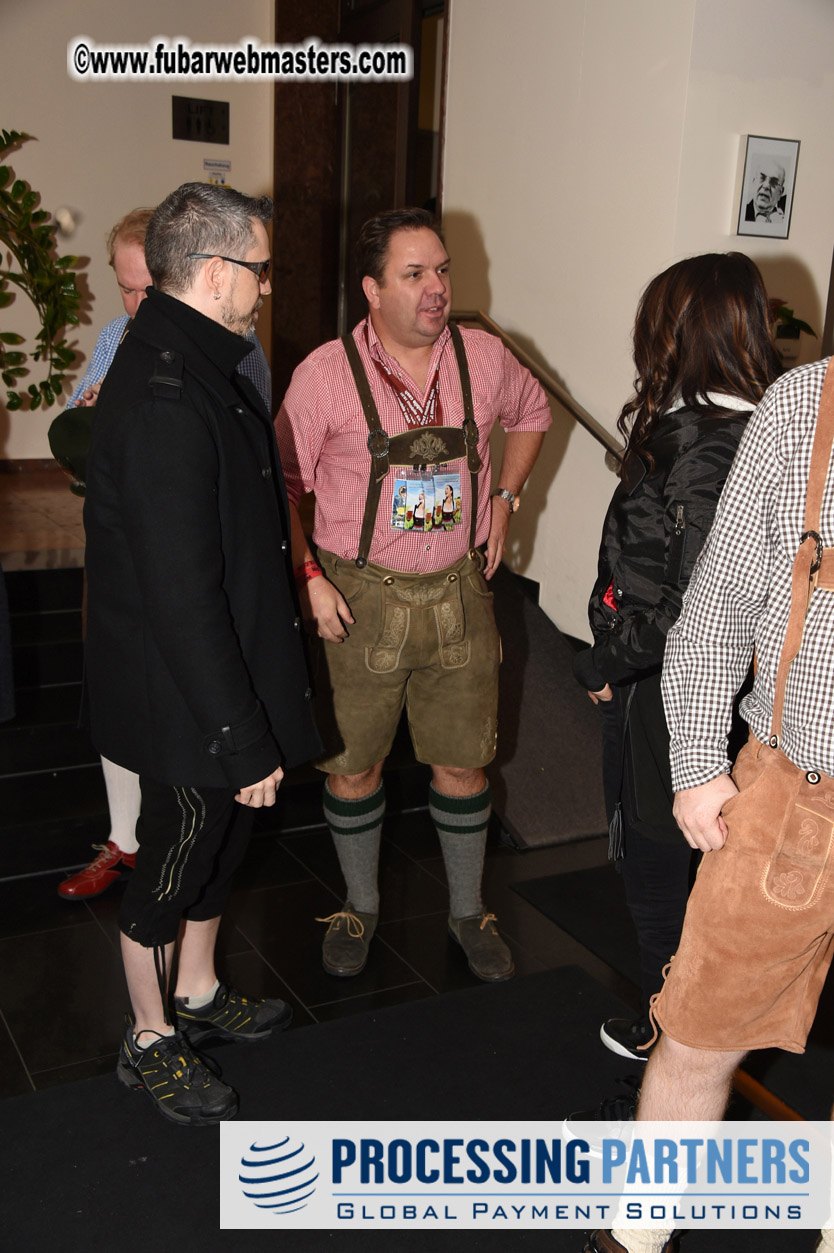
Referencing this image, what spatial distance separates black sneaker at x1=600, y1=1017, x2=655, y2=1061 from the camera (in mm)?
2305

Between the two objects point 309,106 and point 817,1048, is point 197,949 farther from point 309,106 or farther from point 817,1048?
point 309,106

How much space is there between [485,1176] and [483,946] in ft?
2.38

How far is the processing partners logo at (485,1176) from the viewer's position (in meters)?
1.90

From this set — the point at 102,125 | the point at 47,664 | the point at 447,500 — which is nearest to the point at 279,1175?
the point at 447,500

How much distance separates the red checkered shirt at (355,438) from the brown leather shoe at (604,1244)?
1.35 meters

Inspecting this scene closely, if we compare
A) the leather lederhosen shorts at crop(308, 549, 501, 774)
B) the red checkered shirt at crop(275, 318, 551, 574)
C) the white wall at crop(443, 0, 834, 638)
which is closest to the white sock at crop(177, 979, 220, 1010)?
the leather lederhosen shorts at crop(308, 549, 501, 774)

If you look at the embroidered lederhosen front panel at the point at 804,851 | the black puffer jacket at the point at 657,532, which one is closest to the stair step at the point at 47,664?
the black puffer jacket at the point at 657,532

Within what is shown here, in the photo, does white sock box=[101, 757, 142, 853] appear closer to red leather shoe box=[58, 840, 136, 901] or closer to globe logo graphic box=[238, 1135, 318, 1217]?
red leather shoe box=[58, 840, 136, 901]

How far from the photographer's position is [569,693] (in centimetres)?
387

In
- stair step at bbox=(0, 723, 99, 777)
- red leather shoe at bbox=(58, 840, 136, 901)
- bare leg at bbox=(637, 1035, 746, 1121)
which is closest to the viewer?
bare leg at bbox=(637, 1035, 746, 1121)

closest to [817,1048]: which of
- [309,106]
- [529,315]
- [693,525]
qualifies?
[693,525]

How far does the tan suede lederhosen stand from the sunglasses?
947 mm

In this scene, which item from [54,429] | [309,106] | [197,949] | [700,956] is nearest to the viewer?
[700,956]

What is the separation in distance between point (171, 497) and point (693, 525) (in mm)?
851
